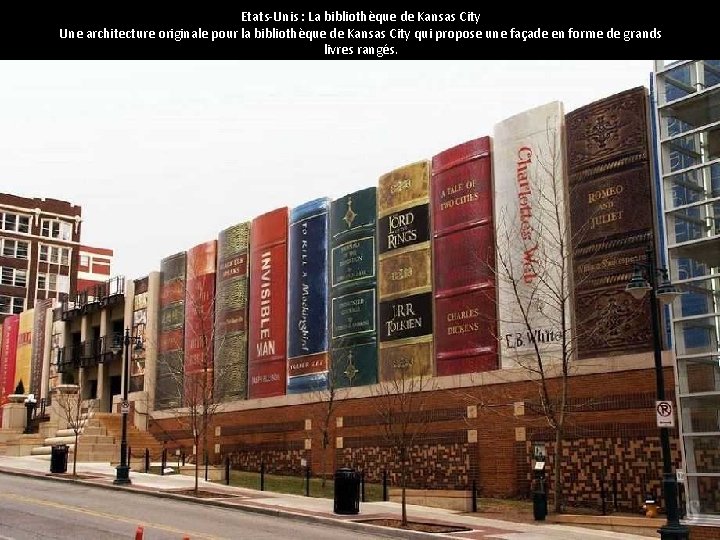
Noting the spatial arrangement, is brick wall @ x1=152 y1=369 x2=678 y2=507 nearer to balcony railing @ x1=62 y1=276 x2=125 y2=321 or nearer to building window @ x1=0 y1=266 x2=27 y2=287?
balcony railing @ x1=62 y1=276 x2=125 y2=321

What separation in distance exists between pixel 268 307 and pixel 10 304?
59.4 metres

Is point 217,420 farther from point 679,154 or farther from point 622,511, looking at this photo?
point 679,154

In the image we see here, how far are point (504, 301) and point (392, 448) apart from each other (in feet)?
23.7

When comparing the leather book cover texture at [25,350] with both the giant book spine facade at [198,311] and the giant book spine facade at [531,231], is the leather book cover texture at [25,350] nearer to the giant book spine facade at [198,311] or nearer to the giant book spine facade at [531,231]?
the giant book spine facade at [198,311]

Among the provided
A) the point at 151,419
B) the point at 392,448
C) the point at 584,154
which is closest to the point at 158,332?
the point at 151,419

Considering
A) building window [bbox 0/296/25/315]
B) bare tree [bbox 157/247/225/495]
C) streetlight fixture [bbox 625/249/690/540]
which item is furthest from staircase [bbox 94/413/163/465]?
building window [bbox 0/296/25/315]

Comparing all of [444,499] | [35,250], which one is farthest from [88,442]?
[35,250]

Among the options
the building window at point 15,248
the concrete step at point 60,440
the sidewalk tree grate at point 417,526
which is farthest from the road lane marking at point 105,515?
the building window at point 15,248

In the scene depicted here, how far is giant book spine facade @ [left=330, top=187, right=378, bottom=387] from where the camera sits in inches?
1346

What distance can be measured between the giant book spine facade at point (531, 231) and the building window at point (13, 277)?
73833 mm

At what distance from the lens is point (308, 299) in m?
37.7

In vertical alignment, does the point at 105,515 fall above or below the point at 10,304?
below

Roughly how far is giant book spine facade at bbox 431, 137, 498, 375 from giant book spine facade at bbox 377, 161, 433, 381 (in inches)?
24.5

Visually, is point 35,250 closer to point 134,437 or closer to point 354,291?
point 134,437
